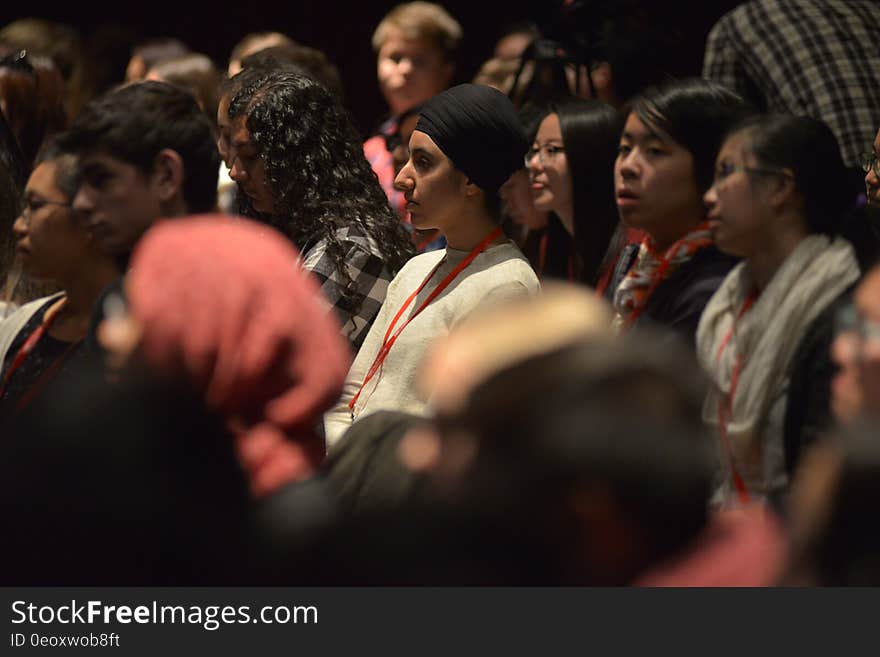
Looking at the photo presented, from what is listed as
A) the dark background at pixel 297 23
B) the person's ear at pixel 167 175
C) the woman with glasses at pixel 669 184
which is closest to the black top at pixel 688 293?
the woman with glasses at pixel 669 184

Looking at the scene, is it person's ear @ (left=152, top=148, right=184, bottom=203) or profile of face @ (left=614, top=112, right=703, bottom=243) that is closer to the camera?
person's ear @ (left=152, top=148, right=184, bottom=203)

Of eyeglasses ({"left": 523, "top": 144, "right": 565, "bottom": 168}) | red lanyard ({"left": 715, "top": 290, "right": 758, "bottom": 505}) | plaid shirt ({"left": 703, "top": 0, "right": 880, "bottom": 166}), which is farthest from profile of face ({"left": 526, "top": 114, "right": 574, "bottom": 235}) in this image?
red lanyard ({"left": 715, "top": 290, "right": 758, "bottom": 505})

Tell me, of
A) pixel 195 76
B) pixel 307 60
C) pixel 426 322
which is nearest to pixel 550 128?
pixel 426 322

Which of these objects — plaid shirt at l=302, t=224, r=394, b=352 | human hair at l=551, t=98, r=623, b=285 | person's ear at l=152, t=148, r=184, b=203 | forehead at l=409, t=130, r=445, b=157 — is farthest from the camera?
human hair at l=551, t=98, r=623, b=285

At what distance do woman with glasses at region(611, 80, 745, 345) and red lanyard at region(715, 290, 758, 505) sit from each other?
13.6 inches

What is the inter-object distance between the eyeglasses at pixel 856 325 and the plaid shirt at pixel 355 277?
1471 mm

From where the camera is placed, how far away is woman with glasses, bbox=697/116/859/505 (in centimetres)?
290

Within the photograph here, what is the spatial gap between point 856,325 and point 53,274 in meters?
1.82

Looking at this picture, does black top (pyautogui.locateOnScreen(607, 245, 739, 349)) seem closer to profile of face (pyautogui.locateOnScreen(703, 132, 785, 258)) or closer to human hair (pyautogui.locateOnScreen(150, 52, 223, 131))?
profile of face (pyautogui.locateOnScreen(703, 132, 785, 258))

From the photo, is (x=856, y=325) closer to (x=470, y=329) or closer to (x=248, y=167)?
(x=470, y=329)

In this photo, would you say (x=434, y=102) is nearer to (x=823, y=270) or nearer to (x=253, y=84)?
(x=253, y=84)

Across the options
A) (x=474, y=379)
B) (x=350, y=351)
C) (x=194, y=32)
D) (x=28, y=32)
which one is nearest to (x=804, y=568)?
(x=474, y=379)

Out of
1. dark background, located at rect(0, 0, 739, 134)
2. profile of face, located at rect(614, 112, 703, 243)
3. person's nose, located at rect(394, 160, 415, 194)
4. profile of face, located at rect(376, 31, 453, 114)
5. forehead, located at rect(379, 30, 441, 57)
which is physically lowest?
dark background, located at rect(0, 0, 739, 134)

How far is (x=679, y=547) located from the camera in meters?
1.96
